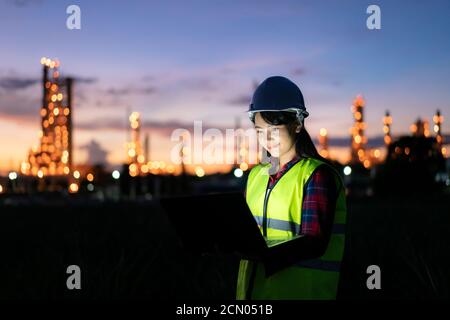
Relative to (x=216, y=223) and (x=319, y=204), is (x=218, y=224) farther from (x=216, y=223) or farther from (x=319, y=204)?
(x=319, y=204)

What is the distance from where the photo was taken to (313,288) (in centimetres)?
312

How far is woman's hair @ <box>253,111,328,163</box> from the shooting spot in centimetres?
319

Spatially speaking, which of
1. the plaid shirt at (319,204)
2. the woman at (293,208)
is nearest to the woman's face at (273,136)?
the woman at (293,208)

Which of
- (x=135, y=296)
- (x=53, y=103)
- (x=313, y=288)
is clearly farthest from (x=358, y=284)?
(x=53, y=103)

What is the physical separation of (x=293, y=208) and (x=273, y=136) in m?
0.34

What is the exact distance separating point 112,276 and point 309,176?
4107mm

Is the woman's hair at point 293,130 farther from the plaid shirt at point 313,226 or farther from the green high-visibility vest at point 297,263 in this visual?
the plaid shirt at point 313,226

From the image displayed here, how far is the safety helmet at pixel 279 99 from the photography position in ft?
10.5

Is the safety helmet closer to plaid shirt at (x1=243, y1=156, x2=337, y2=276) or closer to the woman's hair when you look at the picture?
the woman's hair

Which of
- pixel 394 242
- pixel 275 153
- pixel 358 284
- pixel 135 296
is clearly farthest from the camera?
pixel 394 242

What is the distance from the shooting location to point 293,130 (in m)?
3.19

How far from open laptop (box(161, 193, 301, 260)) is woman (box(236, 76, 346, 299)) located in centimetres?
8

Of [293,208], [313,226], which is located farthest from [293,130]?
[313,226]
